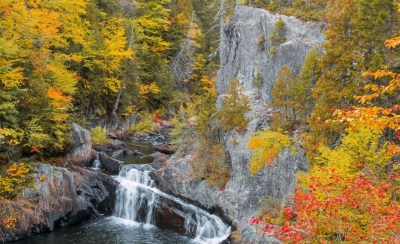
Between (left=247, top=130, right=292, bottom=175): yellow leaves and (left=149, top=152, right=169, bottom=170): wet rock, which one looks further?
(left=149, top=152, right=169, bottom=170): wet rock

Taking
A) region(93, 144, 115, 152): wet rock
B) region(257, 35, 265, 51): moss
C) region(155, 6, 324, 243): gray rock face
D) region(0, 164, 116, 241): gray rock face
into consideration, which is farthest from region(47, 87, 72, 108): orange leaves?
region(257, 35, 265, 51): moss

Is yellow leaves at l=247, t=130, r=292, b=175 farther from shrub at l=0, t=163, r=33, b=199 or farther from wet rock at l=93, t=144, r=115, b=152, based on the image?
wet rock at l=93, t=144, r=115, b=152

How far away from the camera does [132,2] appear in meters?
39.5

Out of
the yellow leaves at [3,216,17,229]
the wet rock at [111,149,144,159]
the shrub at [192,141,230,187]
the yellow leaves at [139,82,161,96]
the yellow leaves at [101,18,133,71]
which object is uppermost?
the yellow leaves at [101,18,133,71]

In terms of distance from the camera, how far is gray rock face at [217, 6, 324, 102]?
20.1m

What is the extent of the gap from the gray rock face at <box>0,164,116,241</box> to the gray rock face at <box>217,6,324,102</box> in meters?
10.5

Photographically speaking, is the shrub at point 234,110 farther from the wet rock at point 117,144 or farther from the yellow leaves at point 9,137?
the wet rock at point 117,144

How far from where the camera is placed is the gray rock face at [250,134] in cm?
1667

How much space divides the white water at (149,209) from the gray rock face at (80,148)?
2576 mm

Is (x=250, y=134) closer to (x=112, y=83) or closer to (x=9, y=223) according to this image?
(x=9, y=223)

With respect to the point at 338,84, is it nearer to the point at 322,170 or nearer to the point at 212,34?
→ the point at 322,170

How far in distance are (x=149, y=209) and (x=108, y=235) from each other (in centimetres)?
301

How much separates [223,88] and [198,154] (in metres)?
6.93

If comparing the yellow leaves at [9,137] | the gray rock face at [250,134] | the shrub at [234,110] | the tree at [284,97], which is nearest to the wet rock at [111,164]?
the gray rock face at [250,134]
